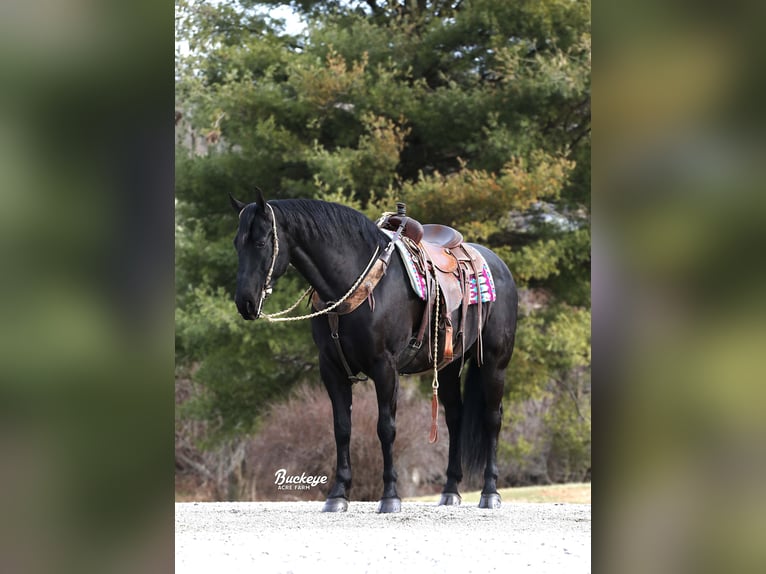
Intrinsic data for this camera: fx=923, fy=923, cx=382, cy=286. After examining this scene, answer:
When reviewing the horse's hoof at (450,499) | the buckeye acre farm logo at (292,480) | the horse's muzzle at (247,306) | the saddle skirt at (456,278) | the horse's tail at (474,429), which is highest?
the saddle skirt at (456,278)

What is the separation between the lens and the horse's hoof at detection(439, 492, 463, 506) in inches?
258

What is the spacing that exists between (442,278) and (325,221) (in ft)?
3.38

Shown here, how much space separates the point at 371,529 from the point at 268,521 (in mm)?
844

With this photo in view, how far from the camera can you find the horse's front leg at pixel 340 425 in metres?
5.72

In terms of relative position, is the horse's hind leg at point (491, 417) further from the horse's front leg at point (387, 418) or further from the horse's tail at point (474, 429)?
the horse's front leg at point (387, 418)

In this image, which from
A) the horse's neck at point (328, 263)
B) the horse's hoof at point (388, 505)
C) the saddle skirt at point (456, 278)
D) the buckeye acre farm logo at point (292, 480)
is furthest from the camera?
the buckeye acre farm logo at point (292, 480)

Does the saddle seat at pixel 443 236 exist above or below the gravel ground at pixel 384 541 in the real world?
above

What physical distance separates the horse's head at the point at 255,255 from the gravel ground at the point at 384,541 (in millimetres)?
1196

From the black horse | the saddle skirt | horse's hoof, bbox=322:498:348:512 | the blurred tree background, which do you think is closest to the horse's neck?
the black horse

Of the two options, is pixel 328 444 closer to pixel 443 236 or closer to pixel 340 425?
pixel 443 236

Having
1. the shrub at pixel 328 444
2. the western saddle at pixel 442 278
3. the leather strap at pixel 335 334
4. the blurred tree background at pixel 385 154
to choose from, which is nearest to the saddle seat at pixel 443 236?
the western saddle at pixel 442 278

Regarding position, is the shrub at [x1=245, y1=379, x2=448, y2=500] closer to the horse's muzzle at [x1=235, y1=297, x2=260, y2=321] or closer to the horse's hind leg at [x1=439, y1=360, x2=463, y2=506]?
the horse's hind leg at [x1=439, y1=360, x2=463, y2=506]

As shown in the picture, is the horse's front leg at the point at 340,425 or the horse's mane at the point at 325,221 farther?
the horse's front leg at the point at 340,425
